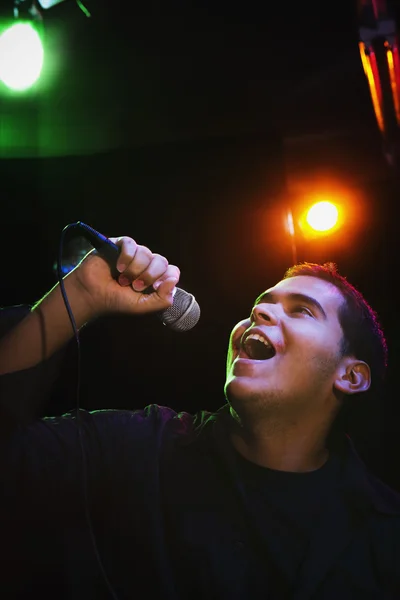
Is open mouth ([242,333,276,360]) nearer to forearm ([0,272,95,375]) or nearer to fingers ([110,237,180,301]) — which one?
fingers ([110,237,180,301])

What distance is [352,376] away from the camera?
2229 millimetres

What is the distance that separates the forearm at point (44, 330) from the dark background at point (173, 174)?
4.11 ft

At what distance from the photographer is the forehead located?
225 centimetres

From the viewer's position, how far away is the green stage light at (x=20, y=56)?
2.54 m

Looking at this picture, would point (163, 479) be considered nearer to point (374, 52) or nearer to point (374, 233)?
point (374, 52)

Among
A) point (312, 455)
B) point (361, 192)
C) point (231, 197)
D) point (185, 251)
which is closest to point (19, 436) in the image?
point (312, 455)

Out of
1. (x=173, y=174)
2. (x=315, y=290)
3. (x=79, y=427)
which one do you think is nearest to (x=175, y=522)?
(x=79, y=427)

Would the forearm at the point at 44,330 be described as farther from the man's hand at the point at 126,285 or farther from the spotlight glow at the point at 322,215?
the spotlight glow at the point at 322,215

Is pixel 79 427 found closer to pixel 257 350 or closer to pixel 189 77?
pixel 257 350

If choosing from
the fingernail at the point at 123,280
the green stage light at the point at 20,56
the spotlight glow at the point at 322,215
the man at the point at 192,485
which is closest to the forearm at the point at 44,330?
the man at the point at 192,485

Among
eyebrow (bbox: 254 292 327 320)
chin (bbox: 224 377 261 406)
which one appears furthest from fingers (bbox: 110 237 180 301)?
eyebrow (bbox: 254 292 327 320)

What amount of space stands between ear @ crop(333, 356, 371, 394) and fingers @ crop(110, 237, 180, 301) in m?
0.94

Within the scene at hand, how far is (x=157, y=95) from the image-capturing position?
10.2ft

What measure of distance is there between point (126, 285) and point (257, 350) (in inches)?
30.1
